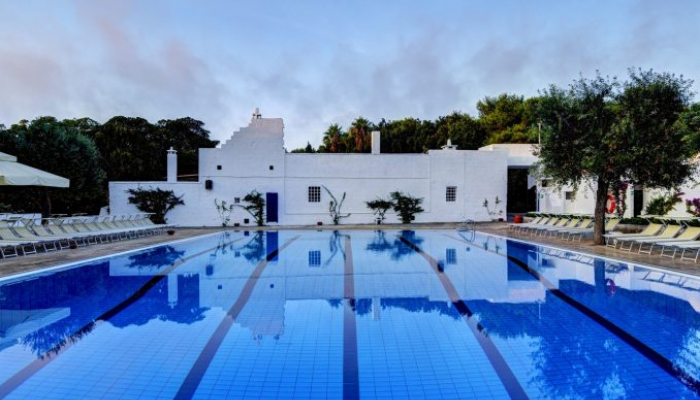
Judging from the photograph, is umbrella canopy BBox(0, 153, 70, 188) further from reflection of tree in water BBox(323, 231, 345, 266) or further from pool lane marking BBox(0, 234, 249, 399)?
reflection of tree in water BBox(323, 231, 345, 266)

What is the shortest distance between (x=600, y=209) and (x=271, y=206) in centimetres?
1474

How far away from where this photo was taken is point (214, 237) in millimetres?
16516

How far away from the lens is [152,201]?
67.3 ft

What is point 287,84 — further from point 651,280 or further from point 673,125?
point 651,280

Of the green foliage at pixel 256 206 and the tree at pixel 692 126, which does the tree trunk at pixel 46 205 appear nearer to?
the green foliage at pixel 256 206

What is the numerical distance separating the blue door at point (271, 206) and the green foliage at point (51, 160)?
7670 mm

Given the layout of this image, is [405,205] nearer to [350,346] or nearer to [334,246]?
[334,246]

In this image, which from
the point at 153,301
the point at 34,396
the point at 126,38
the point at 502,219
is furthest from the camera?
the point at 502,219

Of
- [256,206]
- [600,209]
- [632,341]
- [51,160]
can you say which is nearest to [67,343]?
[632,341]

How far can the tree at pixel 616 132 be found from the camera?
10648 millimetres

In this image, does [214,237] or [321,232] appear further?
[321,232]

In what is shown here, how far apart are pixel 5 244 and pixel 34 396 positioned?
845 centimetres

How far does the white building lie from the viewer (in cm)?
2116

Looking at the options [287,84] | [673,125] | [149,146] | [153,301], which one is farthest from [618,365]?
[149,146]
